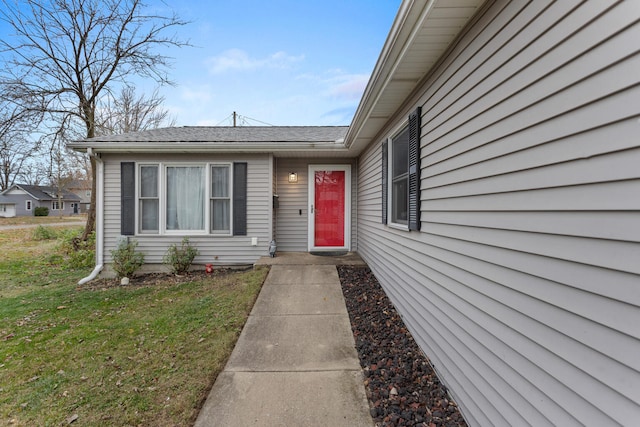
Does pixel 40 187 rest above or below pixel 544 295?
above

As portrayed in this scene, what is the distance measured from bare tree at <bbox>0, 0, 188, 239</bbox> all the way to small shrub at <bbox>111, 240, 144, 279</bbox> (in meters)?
4.25

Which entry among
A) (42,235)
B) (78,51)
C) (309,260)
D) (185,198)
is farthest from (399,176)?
(42,235)

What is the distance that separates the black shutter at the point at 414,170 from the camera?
2.87 metres

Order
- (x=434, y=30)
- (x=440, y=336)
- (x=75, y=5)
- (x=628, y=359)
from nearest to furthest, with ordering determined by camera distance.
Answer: (x=628, y=359) < (x=434, y=30) < (x=440, y=336) < (x=75, y=5)

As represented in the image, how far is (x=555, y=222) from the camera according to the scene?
1.26 meters

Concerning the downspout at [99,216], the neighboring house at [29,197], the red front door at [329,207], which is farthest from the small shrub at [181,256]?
the neighboring house at [29,197]

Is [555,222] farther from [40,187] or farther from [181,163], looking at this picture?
[40,187]

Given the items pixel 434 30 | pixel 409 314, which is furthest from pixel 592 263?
pixel 409 314

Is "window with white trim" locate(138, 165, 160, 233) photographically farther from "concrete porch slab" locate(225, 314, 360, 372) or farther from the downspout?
"concrete porch slab" locate(225, 314, 360, 372)

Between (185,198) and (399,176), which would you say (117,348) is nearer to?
(185,198)

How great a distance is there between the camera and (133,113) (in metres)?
14.2

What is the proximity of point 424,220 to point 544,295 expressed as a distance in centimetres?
145

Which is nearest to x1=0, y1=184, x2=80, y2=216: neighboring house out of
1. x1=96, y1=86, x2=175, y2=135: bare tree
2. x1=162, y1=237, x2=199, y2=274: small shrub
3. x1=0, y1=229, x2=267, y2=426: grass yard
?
x1=96, y1=86, x2=175, y2=135: bare tree

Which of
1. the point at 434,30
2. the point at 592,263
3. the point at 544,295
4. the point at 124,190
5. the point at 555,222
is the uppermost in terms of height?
the point at 434,30
